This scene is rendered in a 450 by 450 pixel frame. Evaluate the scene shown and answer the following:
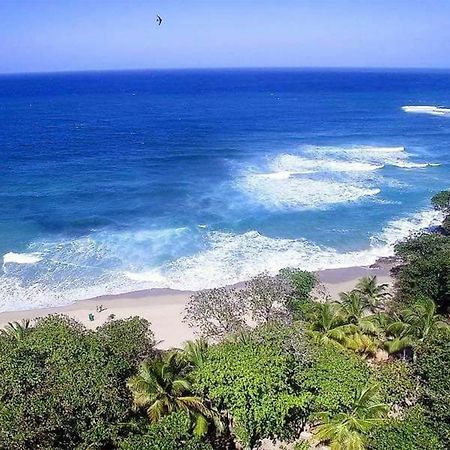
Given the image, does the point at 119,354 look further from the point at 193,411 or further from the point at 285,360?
the point at 285,360

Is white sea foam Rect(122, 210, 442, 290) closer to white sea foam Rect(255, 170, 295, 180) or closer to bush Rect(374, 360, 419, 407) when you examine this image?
white sea foam Rect(255, 170, 295, 180)

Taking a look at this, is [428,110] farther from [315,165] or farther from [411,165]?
[315,165]

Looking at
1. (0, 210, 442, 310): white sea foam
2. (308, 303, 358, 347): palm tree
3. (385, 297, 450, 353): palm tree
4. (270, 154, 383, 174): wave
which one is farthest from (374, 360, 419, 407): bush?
(270, 154, 383, 174): wave

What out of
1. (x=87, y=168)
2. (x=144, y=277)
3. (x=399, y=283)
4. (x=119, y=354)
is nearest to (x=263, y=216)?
(x=144, y=277)

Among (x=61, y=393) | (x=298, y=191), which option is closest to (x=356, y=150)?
(x=298, y=191)

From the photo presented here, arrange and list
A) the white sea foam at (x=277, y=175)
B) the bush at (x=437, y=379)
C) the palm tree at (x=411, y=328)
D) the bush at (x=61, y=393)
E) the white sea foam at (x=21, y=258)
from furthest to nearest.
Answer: the white sea foam at (x=277, y=175), the white sea foam at (x=21, y=258), the palm tree at (x=411, y=328), the bush at (x=437, y=379), the bush at (x=61, y=393)

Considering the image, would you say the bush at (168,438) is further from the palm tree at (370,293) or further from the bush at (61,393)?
the palm tree at (370,293)

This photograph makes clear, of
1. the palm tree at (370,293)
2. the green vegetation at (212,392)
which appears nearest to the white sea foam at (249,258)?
the palm tree at (370,293)
